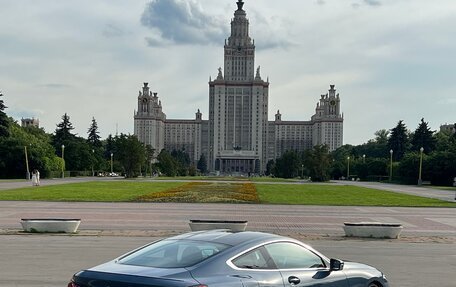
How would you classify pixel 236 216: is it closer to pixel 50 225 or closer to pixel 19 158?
pixel 50 225

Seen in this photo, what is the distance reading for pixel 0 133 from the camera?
95.6 m

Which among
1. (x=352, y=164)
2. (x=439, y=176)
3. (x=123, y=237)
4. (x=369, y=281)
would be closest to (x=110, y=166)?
(x=352, y=164)

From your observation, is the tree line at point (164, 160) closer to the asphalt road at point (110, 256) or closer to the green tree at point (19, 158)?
the green tree at point (19, 158)

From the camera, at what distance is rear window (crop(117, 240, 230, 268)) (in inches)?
251

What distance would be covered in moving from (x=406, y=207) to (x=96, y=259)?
86.0ft

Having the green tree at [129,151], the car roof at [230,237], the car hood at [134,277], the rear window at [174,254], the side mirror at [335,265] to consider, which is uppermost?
the green tree at [129,151]

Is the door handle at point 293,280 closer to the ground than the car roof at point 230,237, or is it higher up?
closer to the ground

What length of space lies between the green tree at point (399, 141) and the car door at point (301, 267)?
127422 millimetres

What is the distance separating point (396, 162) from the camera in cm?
11175

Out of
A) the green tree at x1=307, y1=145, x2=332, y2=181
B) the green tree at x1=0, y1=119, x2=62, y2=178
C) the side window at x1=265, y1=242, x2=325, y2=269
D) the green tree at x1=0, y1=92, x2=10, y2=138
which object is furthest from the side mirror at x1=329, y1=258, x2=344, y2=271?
the green tree at x1=0, y1=92, x2=10, y2=138

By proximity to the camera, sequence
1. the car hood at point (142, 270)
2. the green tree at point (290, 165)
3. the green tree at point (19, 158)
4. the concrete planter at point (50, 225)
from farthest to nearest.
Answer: the green tree at point (290, 165)
the green tree at point (19, 158)
the concrete planter at point (50, 225)
the car hood at point (142, 270)

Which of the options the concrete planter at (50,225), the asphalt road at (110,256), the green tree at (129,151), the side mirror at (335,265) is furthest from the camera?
the green tree at (129,151)

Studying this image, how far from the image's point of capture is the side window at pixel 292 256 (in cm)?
702

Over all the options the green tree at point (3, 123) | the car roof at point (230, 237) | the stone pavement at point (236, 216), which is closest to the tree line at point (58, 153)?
the green tree at point (3, 123)
